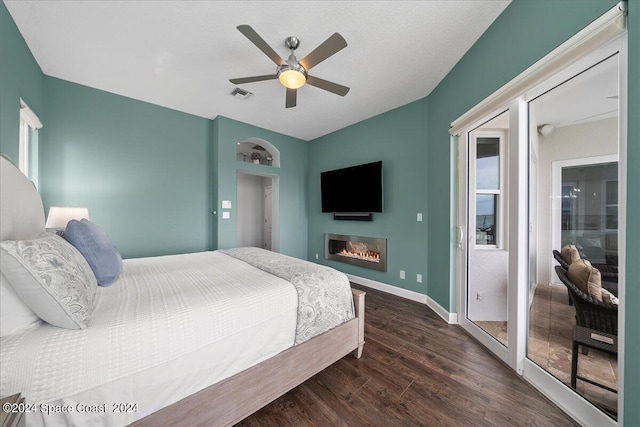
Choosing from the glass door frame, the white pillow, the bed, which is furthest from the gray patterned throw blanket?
the glass door frame

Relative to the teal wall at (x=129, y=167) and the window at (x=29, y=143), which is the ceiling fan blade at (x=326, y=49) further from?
the window at (x=29, y=143)

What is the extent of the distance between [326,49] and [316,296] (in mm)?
1868

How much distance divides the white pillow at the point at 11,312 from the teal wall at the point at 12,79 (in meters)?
1.64

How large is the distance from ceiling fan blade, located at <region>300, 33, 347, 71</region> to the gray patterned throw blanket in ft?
5.64

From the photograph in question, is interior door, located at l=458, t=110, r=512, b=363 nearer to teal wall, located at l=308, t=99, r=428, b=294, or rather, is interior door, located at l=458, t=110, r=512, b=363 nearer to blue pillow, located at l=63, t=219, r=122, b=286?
teal wall, located at l=308, t=99, r=428, b=294

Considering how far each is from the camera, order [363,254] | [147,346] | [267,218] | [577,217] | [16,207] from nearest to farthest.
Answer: [147,346] → [16,207] → [577,217] → [363,254] → [267,218]

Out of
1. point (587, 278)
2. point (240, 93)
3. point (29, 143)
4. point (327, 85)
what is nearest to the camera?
point (587, 278)

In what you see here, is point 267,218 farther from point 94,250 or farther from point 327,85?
point 94,250

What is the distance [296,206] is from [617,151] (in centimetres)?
412

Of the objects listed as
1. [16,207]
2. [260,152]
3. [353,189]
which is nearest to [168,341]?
[16,207]

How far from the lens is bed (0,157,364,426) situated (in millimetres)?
815

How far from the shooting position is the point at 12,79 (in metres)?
1.86

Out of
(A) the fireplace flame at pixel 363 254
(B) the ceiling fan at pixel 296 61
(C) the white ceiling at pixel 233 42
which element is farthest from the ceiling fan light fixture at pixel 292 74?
(A) the fireplace flame at pixel 363 254

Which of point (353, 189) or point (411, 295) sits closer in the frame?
point (411, 295)
